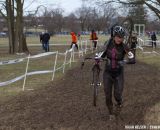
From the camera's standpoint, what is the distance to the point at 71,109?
9.91 meters

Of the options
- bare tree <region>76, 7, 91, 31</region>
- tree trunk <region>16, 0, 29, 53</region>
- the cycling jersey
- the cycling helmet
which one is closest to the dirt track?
the cycling jersey

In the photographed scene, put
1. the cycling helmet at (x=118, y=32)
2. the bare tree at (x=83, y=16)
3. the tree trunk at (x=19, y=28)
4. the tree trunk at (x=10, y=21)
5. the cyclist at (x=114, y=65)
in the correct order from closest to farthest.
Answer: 1. the cycling helmet at (x=118, y=32)
2. the cyclist at (x=114, y=65)
3. the tree trunk at (x=19, y=28)
4. the tree trunk at (x=10, y=21)
5. the bare tree at (x=83, y=16)

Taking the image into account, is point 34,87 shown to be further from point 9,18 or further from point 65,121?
point 9,18

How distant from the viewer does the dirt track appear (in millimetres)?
8242

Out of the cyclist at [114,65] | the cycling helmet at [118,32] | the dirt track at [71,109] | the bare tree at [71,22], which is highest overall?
the cycling helmet at [118,32]

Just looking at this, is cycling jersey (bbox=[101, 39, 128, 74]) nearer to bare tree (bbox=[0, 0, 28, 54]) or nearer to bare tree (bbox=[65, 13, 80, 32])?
bare tree (bbox=[0, 0, 28, 54])

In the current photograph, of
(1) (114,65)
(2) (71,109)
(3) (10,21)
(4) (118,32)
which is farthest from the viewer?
(3) (10,21)

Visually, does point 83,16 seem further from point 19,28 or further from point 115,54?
point 115,54

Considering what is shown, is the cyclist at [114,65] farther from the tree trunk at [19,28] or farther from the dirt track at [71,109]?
the tree trunk at [19,28]

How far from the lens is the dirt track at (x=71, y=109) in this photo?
27.0ft

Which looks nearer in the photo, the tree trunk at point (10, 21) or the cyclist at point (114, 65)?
the cyclist at point (114, 65)

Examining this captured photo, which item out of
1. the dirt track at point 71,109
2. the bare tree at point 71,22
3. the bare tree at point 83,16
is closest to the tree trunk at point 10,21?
the dirt track at point 71,109

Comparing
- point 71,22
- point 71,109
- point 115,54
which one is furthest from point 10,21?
point 71,22

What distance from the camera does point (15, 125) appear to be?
834 cm
